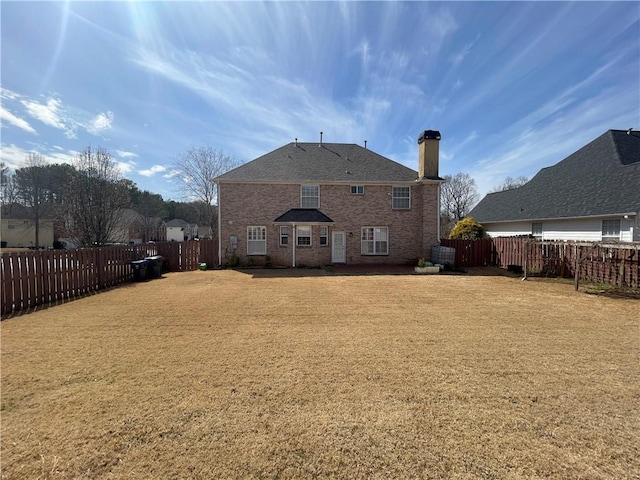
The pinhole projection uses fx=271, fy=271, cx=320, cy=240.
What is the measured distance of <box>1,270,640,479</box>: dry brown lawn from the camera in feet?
8.05

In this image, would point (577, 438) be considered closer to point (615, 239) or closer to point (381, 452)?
point (381, 452)

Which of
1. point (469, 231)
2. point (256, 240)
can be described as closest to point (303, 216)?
point (256, 240)

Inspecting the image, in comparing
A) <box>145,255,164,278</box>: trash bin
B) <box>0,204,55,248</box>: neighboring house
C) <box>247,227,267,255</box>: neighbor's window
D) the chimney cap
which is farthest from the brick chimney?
<box>0,204,55,248</box>: neighboring house

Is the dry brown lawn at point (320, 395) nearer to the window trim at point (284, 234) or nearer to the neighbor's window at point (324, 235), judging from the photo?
the window trim at point (284, 234)

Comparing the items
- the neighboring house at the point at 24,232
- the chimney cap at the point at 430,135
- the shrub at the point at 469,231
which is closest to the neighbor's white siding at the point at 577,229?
the shrub at the point at 469,231

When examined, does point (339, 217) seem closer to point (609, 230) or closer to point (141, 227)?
point (609, 230)

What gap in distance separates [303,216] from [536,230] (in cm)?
1689

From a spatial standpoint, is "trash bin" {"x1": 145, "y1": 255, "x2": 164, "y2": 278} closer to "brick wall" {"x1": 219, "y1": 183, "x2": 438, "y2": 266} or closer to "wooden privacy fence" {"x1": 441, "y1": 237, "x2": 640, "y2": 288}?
"brick wall" {"x1": 219, "y1": 183, "x2": 438, "y2": 266}

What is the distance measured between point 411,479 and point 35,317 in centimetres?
905

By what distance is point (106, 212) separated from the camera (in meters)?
16.7

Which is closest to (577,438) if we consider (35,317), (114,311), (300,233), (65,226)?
(114,311)

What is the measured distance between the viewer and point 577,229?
52.9ft

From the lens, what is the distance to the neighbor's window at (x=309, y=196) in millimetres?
17375

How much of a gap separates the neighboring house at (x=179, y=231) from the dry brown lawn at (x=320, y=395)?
54.4 m
